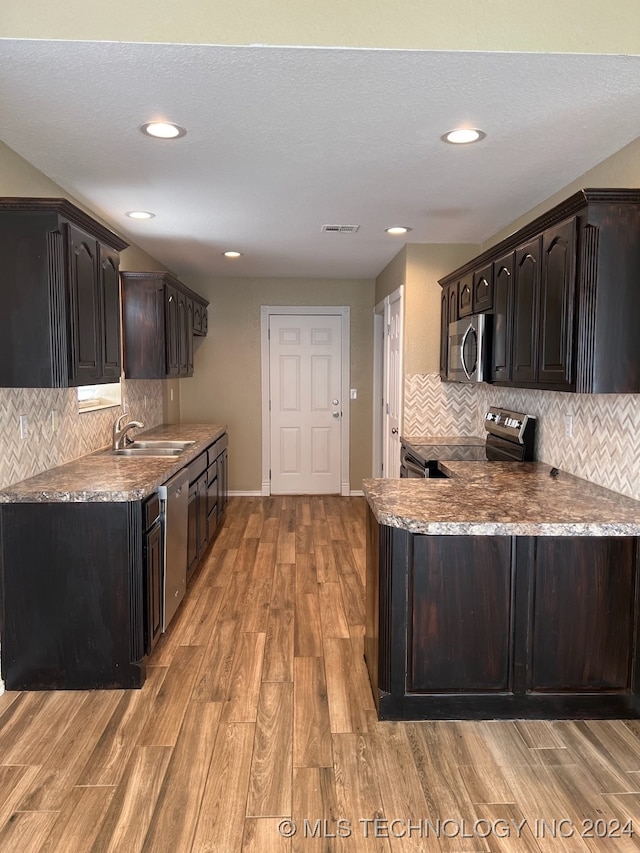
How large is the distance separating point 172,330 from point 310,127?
2.64m

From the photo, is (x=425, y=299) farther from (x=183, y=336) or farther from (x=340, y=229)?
(x=183, y=336)

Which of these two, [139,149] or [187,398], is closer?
[139,149]

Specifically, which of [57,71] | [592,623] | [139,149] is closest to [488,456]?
[592,623]

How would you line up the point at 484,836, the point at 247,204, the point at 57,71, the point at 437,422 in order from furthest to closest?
the point at 437,422
the point at 247,204
the point at 57,71
the point at 484,836

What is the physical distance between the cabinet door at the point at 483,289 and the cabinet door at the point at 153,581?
2.28 m

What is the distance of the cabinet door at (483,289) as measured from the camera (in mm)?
3559

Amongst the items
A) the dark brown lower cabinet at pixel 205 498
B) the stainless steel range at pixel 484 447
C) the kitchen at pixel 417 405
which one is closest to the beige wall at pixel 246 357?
the kitchen at pixel 417 405

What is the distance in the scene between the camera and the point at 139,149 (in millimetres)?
2672

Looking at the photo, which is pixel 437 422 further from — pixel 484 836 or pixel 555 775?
pixel 484 836

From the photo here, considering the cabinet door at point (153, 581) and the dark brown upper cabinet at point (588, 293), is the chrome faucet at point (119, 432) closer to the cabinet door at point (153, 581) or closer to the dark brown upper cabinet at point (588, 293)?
the cabinet door at point (153, 581)

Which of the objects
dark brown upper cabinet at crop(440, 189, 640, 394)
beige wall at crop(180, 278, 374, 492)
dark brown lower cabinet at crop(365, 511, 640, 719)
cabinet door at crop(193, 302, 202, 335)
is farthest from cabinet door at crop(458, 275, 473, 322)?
cabinet door at crop(193, 302, 202, 335)

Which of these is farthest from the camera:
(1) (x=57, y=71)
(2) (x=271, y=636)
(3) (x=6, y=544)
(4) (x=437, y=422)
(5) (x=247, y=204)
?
(4) (x=437, y=422)

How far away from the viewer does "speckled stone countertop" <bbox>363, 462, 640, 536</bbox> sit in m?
2.30

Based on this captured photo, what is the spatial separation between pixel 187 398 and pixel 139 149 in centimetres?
419
